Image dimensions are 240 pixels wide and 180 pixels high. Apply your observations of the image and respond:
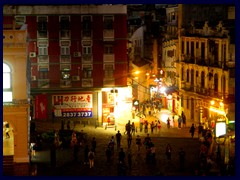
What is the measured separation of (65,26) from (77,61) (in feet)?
8.66

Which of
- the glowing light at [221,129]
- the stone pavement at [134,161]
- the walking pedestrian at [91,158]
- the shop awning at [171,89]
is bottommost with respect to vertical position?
the stone pavement at [134,161]

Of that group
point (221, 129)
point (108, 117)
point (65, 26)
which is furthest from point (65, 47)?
point (221, 129)

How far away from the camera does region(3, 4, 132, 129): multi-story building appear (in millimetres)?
40656

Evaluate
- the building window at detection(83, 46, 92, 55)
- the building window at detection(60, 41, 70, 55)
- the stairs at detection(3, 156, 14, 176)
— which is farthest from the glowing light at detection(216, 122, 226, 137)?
the building window at detection(60, 41, 70, 55)

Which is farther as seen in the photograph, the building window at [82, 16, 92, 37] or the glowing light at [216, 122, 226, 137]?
the building window at [82, 16, 92, 37]

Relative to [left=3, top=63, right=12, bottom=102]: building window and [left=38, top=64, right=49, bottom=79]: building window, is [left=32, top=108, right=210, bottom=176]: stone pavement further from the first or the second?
[left=38, top=64, right=49, bottom=79]: building window

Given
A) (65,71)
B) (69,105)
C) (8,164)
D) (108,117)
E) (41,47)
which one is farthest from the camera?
(65,71)

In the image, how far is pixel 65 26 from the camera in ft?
135

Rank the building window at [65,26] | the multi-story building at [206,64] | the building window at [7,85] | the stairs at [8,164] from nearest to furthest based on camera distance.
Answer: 1. the stairs at [8,164]
2. the building window at [7,85]
3. the multi-story building at [206,64]
4. the building window at [65,26]

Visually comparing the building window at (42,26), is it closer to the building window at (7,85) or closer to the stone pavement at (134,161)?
the stone pavement at (134,161)

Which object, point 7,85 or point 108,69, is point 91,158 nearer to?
point 7,85

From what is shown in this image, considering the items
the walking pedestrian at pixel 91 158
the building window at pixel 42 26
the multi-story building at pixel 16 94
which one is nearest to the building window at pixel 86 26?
the building window at pixel 42 26

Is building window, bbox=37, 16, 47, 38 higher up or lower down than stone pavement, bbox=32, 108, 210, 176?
higher up

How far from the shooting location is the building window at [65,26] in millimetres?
40931
